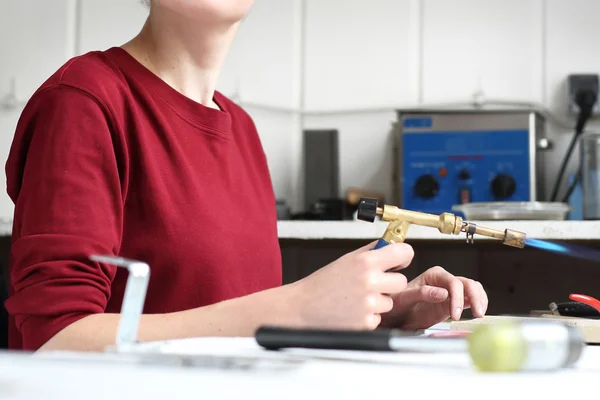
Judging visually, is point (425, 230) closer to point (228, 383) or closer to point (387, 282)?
point (387, 282)

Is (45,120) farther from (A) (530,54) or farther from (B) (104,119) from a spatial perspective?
(A) (530,54)

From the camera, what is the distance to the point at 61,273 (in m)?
0.73

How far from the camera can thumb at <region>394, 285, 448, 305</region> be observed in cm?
87

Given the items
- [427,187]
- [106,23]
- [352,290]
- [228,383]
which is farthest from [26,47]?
[228,383]

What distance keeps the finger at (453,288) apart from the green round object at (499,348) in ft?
1.47

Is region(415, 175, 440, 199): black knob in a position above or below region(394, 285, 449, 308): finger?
above

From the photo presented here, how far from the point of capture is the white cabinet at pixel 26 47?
95.3 inches

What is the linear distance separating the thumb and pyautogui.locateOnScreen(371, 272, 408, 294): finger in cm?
23

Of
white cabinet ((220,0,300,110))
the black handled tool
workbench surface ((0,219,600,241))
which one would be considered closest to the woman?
the black handled tool

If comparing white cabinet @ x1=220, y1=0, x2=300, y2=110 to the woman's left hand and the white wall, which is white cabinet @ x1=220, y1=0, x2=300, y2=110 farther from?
the woman's left hand

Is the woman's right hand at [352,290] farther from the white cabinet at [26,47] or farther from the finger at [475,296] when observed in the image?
the white cabinet at [26,47]

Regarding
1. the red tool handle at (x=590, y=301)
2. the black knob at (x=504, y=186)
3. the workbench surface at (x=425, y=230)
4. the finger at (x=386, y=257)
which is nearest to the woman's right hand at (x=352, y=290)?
the finger at (x=386, y=257)

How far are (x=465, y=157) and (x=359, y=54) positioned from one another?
589 mm

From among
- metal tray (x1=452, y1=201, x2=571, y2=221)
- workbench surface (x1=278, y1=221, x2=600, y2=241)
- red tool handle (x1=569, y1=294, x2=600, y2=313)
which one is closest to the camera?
red tool handle (x1=569, y1=294, x2=600, y2=313)
